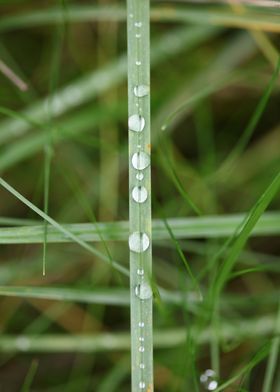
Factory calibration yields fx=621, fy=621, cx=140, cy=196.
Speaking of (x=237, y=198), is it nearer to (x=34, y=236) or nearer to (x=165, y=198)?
(x=165, y=198)

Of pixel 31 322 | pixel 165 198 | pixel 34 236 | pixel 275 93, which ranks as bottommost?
pixel 34 236

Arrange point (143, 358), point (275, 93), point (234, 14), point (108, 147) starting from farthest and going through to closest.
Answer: point (275, 93) < point (108, 147) < point (234, 14) < point (143, 358)

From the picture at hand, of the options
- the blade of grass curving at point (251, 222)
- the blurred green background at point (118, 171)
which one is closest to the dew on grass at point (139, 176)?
the blade of grass curving at point (251, 222)

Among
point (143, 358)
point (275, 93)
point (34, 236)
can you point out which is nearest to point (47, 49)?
point (275, 93)

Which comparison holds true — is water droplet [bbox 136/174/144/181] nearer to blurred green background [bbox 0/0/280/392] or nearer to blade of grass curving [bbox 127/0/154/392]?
blade of grass curving [bbox 127/0/154/392]

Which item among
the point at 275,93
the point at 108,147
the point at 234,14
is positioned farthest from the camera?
the point at 275,93

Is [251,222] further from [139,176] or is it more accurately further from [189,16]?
[189,16]
